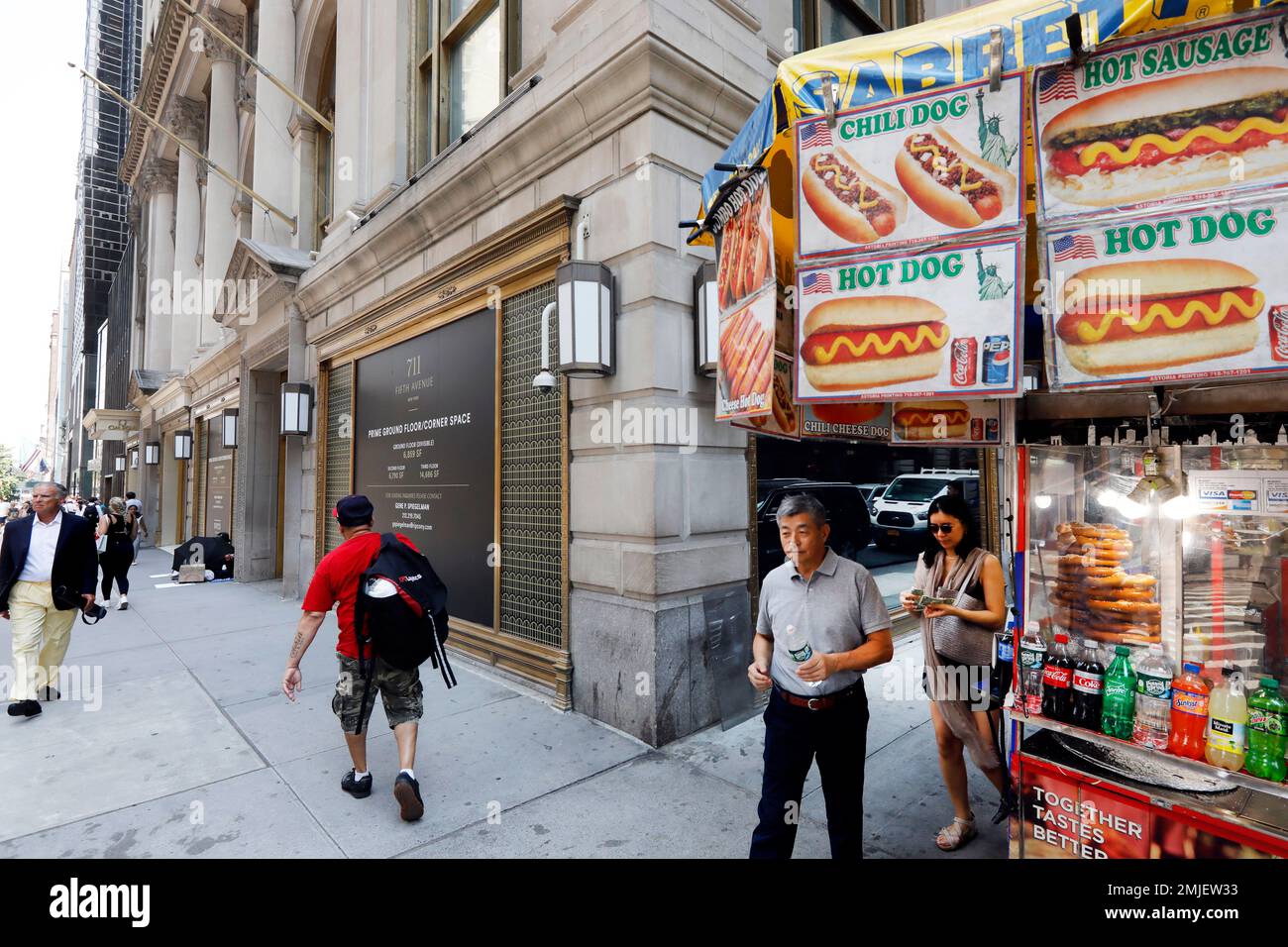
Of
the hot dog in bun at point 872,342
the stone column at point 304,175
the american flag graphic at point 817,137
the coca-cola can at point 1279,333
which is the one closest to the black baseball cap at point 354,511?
the hot dog in bun at point 872,342

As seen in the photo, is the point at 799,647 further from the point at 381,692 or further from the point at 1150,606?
the point at 381,692

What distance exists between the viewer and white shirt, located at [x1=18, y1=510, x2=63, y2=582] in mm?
5922

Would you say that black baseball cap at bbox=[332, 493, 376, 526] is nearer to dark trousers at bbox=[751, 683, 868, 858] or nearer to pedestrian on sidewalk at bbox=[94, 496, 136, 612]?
dark trousers at bbox=[751, 683, 868, 858]

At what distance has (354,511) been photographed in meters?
4.21

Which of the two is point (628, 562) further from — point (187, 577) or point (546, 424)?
point (187, 577)

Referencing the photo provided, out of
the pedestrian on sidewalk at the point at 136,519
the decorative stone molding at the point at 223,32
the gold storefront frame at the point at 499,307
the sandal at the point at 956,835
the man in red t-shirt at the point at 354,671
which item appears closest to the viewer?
the sandal at the point at 956,835

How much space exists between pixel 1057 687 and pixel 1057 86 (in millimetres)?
2610

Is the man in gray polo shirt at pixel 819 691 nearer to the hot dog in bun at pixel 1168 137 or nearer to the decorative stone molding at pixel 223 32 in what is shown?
the hot dog in bun at pixel 1168 137

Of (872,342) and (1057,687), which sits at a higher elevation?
(872,342)

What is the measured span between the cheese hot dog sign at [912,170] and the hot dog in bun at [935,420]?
1.92 metres

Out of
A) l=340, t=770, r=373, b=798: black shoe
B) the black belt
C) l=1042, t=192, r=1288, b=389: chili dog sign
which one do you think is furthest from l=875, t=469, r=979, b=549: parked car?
l=340, t=770, r=373, b=798: black shoe

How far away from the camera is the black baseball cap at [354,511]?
13.7 feet

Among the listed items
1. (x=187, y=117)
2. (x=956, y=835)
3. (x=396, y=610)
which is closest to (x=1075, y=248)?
(x=956, y=835)

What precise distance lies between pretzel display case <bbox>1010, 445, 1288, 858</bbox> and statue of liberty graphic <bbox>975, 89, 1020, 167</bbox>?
1.48 m
